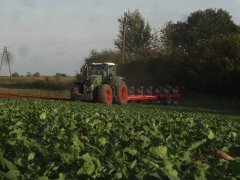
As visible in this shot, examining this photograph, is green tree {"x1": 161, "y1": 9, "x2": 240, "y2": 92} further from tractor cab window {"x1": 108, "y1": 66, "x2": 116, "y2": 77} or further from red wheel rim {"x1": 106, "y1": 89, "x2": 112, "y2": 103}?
red wheel rim {"x1": 106, "y1": 89, "x2": 112, "y2": 103}

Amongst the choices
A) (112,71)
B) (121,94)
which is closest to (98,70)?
(112,71)

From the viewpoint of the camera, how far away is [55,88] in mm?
60938

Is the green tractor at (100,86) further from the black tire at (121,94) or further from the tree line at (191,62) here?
the tree line at (191,62)

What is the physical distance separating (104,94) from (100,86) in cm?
49

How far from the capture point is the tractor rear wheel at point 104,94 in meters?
27.3

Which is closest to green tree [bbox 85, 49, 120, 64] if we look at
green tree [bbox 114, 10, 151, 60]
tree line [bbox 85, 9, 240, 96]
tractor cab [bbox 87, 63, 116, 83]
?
tree line [bbox 85, 9, 240, 96]

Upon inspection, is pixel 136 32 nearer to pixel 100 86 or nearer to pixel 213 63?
pixel 213 63

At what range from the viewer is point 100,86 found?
2747 centimetres

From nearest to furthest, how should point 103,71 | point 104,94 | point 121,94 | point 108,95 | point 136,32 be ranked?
1. point 104,94
2. point 108,95
3. point 121,94
4. point 103,71
5. point 136,32

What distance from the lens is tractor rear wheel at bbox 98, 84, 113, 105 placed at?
27.3 meters

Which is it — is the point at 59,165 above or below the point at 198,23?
below

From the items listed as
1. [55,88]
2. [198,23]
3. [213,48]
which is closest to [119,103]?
[213,48]

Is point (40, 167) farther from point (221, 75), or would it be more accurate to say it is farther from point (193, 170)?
point (221, 75)

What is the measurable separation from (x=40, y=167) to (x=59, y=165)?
0.17 meters
